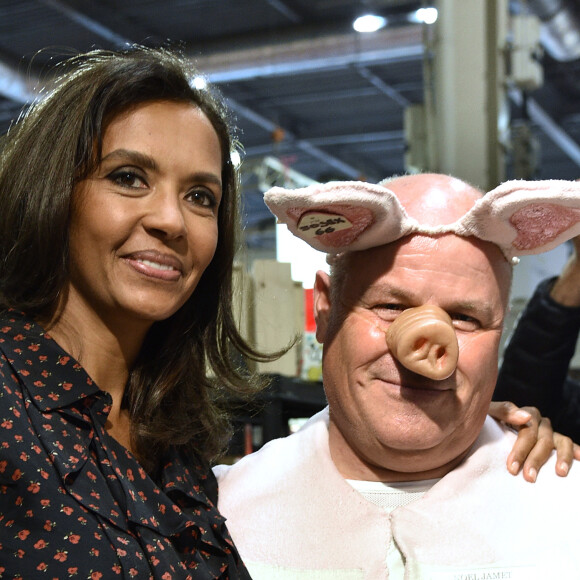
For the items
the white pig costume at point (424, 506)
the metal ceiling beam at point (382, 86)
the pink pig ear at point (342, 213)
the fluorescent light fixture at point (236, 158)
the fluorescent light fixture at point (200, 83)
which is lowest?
the white pig costume at point (424, 506)

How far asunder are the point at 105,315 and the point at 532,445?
32.4 inches

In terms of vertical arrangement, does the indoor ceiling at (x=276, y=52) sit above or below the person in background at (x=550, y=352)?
above

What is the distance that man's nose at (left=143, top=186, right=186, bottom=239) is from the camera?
1.44 metres

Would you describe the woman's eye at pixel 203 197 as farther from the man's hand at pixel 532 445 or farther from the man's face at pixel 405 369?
the man's hand at pixel 532 445

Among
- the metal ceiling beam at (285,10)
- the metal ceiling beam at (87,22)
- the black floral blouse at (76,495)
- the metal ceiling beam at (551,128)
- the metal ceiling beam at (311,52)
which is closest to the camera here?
the black floral blouse at (76,495)

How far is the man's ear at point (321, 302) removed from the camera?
169cm

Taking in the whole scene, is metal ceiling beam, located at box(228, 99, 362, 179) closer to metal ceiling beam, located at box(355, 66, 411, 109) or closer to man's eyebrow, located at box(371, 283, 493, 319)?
metal ceiling beam, located at box(355, 66, 411, 109)

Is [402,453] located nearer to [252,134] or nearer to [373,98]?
[373,98]

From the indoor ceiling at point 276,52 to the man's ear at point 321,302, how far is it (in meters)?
2.45

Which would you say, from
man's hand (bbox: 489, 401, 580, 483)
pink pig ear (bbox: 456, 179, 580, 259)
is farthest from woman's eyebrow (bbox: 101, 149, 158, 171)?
man's hand (bbox: 489, 401, 580, 483)

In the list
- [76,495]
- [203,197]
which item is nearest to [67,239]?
[203,197]

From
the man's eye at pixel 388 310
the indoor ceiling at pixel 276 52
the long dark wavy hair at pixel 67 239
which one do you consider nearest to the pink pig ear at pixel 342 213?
the man's eye at pixel 388 310

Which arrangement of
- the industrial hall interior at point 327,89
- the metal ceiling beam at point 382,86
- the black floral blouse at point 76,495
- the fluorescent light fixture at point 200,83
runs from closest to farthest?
1. the black floral blouse at point 76,495
2. the fluorescent light fixture at point 200,83
3. the industrial hall interior at point 327,89
4. the metal ceiling beam at point 382,86

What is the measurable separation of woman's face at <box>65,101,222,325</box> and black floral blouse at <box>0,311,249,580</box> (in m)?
0.13
